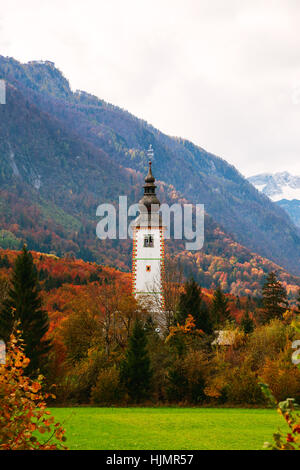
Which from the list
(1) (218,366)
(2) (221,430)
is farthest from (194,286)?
(2) (221,430)

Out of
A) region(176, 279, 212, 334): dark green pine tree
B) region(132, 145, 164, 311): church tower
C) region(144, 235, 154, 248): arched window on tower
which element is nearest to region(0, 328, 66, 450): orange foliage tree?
region(176, 279, 212, 334): dark green pine tree

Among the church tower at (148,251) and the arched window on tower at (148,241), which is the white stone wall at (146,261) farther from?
the arched window on tower at (148,241)

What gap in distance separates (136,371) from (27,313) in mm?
10366

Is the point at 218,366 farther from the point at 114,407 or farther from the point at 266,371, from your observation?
the point at 114,407

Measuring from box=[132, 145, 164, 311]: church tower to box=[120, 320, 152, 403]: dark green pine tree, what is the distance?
20.5 metres

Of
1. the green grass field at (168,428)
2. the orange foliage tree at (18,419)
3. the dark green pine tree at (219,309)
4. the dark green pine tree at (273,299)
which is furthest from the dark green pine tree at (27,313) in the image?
the orange foliage tree at (18,419)

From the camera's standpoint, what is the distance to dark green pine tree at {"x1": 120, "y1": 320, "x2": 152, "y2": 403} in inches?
1767

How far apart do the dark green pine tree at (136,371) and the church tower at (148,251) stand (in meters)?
20.5

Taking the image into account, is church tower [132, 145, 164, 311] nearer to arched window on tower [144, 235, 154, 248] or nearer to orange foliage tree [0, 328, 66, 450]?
arched window on tower [144, 235, 154, 248]

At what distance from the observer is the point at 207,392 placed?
44.1 m

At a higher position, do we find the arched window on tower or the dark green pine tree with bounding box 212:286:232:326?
the arched window on tower

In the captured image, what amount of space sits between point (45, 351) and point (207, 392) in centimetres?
1383
